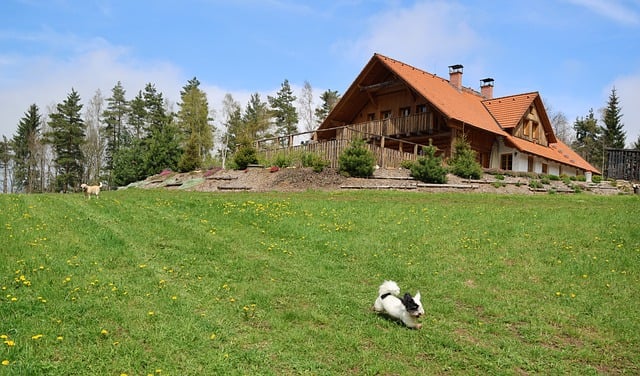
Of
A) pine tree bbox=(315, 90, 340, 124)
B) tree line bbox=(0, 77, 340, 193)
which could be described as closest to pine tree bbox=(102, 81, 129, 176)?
tree line bbox=(0, 77, 340, 193)

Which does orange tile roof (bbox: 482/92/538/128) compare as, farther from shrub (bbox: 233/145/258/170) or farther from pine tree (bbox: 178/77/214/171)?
pine tree (bbox: 178/77/214/171)

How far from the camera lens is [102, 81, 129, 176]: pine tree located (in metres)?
55.5

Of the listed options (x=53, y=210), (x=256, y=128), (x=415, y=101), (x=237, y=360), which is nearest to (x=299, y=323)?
(x=237, y=360)

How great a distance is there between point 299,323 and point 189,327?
4.57 ft

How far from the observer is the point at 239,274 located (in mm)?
8203

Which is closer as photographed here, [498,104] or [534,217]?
[534,217]

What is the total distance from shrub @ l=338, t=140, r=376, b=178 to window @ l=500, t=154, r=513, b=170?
43.4 feet

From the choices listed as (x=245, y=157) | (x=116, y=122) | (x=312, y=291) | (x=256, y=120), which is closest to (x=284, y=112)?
(x=256, y=120)

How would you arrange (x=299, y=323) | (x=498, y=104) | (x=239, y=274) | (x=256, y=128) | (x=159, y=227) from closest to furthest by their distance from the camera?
1. (x=299, y=323)
2. (x=239, y=274)
3. (x=159, y=227)
4. (x=498, y=104)
5. (x=256, y=128)

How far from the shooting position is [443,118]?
91.1ft

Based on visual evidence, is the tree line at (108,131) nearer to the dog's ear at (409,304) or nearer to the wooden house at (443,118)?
the wooden house at (443,118)

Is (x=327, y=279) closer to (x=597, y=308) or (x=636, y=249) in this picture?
(x=597, y=308)

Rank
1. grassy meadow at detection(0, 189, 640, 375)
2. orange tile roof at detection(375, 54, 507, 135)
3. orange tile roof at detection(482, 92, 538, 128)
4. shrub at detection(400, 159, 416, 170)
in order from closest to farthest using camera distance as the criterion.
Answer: grassy meadow at detection(0, 189, 640, 375), shrub at detection(400, 159, 416, 170), orange tile roof at detection(375, 54, 507, 135), orange tile roof at detection(482, 92, 538, 128)

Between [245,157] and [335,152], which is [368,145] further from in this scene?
[245,157]
